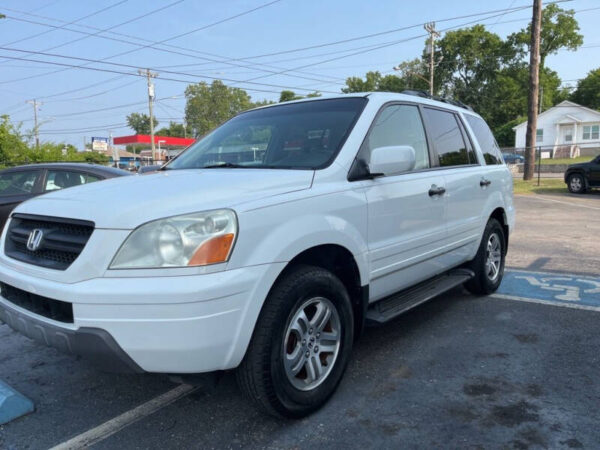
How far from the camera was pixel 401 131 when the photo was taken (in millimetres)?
3641

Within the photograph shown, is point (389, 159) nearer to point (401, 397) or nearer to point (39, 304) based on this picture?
point (401, 397)

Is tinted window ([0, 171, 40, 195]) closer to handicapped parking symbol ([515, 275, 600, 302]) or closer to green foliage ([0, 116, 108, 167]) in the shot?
handicapped parking symbol ([515, 275, 600, 302])

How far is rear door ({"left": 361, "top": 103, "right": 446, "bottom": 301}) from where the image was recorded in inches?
124

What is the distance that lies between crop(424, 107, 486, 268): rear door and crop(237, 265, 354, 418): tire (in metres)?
1.59

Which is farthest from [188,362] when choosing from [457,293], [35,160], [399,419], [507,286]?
[35,160]

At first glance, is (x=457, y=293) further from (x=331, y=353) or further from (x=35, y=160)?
(x=35, y=160)

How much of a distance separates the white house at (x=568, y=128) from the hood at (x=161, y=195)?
53.2 m

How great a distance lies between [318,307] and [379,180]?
3.16ft

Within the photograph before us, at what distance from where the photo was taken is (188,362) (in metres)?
2.17

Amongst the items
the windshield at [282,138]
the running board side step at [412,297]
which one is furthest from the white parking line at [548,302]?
the windshield at [282,138]

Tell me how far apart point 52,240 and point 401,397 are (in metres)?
2.17

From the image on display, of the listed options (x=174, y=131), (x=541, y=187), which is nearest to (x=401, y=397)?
(x=541, y=187)

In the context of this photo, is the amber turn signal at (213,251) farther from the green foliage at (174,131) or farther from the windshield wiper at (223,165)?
the green foliage at (174,131)

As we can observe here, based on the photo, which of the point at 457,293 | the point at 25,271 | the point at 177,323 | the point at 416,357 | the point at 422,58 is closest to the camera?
the point at 177,323
